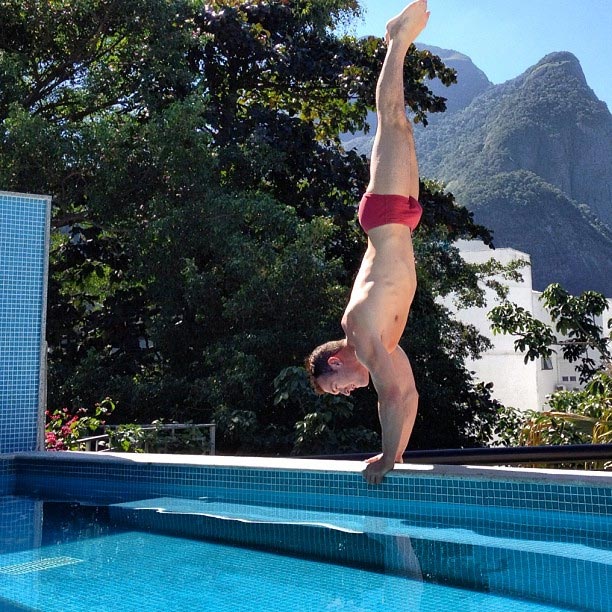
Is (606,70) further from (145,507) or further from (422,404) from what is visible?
(145,507)

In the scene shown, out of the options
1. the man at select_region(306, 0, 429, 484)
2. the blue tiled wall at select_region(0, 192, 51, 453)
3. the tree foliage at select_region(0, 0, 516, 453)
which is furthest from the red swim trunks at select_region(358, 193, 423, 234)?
the tree foliage at select_region(0, 0, 516, 453)

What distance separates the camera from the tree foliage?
29.6ft

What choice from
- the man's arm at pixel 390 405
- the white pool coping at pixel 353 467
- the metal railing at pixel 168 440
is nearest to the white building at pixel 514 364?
the metal railing at pixel 168 440

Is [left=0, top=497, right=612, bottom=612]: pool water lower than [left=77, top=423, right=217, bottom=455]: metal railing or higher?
lower

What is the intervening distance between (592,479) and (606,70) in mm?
50930

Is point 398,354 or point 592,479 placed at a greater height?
point 398,354

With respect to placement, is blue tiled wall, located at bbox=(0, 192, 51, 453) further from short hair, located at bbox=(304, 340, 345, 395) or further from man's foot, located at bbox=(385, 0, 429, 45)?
man's foot, located at bbox=(385, 0, 429, 45)

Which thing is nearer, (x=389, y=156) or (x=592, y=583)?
(x=592, y=583)

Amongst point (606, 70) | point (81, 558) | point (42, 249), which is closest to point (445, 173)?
point (606, 70)

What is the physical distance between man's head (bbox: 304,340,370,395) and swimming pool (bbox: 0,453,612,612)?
510 millimetres

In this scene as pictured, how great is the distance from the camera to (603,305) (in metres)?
8.62

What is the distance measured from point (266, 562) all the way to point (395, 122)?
193cm

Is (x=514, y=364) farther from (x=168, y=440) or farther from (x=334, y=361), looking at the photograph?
(x=334, y=361)

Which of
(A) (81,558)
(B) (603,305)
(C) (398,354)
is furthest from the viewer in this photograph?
(B) (603,305)
